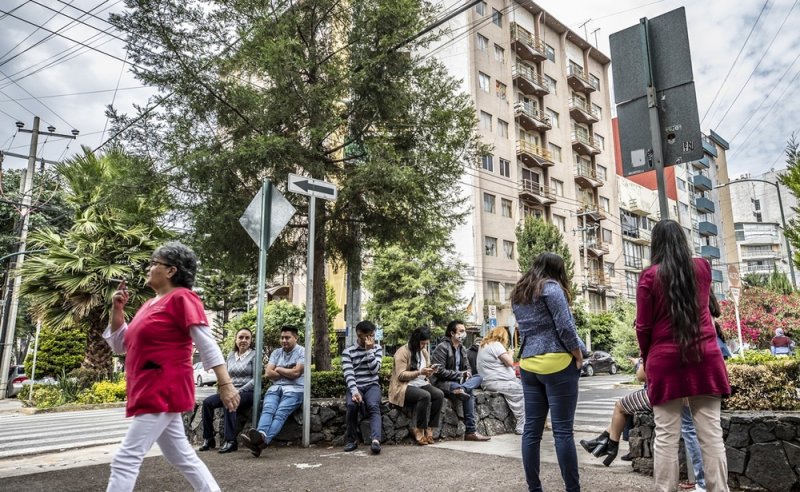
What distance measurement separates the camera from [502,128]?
4153 cm

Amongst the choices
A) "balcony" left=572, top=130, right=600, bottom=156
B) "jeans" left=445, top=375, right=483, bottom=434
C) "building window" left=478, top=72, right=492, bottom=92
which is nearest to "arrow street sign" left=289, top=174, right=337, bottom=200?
"jeans" left=445, top=375, right=483, bottom=434

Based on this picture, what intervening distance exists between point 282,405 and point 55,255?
14.6 m

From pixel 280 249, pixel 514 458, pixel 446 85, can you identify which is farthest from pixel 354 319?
pixel 514 458

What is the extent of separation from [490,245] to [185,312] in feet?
119

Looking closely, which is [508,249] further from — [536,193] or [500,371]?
[500,371]

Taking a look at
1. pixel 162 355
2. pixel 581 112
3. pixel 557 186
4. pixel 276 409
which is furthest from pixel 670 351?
pixel 581 112

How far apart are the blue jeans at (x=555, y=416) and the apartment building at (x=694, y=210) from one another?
46.1m

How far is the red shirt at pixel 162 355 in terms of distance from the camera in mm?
3232

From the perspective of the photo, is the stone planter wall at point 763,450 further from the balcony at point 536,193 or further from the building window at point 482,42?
the building window at point 482,42

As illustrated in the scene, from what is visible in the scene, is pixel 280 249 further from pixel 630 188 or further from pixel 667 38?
pixel 630 188

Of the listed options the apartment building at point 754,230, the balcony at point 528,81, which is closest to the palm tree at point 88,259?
the balcony at point 528,81

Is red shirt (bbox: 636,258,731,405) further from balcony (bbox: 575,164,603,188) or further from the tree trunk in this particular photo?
balcony (bbox: 575,164,603,188)

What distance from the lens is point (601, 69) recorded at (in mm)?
54531

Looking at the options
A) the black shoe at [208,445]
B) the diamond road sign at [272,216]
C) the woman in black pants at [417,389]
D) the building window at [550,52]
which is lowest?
the black shoe at [208,445]
